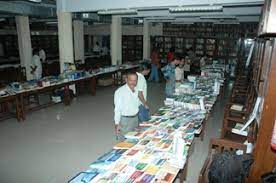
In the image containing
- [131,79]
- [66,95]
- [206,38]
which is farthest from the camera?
[206,38]

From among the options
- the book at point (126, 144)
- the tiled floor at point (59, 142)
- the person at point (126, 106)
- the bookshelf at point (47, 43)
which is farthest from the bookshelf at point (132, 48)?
the book at point (126, 144)

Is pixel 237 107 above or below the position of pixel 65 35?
below

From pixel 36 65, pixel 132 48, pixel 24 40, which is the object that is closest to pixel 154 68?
pixel 132 48

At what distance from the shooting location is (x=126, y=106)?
3617 millimetres

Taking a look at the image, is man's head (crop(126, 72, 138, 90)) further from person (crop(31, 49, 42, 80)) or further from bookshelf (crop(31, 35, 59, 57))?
bookshelf (crop(31, 35, 59, 57))

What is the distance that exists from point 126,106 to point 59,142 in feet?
6.73

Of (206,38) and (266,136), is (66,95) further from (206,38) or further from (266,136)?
(206,38)

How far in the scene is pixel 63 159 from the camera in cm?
412

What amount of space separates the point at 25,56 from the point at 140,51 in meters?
8.07

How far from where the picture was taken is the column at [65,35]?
26.1 ft

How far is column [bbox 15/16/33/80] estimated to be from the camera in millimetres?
8852

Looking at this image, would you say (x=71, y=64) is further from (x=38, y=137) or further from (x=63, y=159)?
(x=63, y=159)

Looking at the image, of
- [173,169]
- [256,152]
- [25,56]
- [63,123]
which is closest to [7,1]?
[25,56]

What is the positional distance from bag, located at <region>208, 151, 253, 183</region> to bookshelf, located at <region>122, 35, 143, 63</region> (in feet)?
43.6
